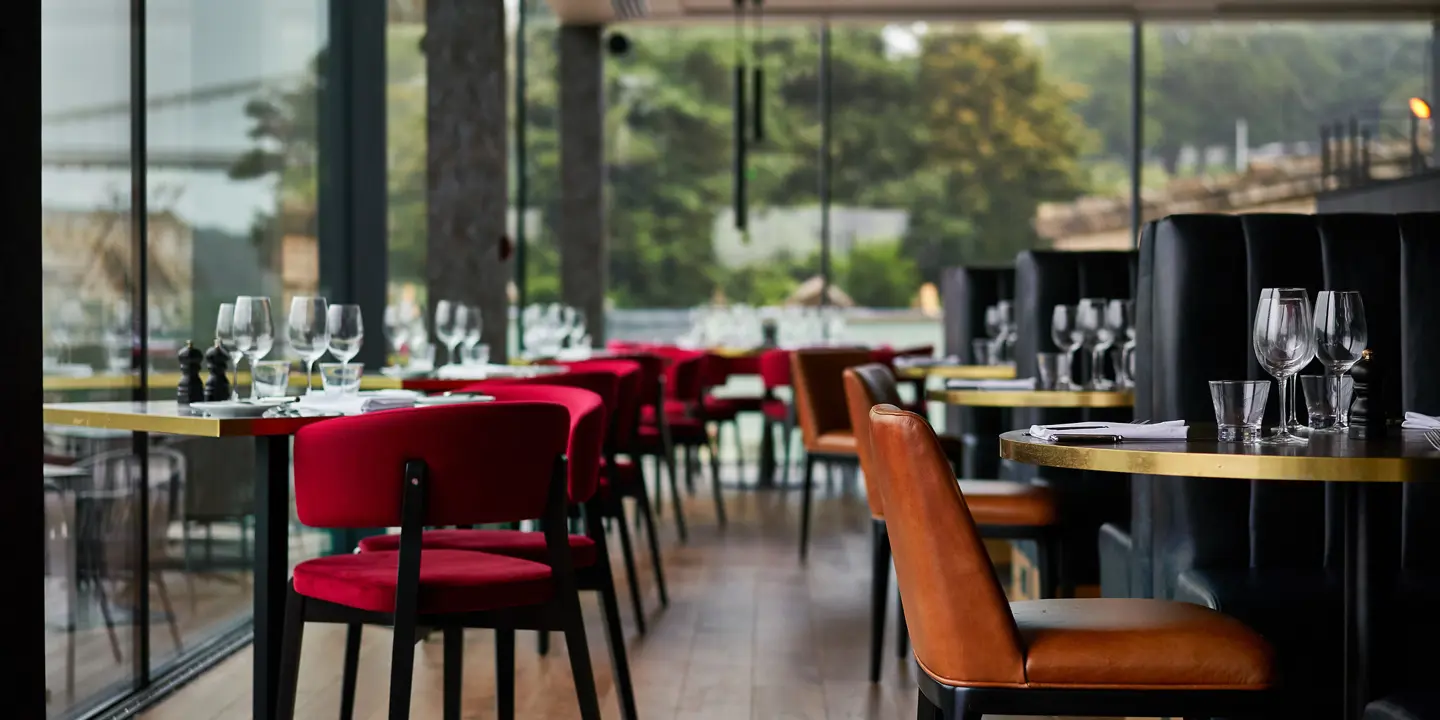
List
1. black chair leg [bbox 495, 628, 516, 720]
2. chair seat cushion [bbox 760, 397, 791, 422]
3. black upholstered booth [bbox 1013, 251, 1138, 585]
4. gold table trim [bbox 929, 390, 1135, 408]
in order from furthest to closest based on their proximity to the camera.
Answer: chair seat cushion [bbox 760, 397, 791, 422] → black upholstered booth [bbox 1013, 251, 1138, 585] → gold table trim [bbox 929, 390, 1135, 408] → black chair leg [bbox 495, 628, 516, 720]

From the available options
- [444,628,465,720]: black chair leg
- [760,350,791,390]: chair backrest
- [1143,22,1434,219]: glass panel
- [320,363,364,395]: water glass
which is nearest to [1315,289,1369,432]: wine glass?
[444,628,465,720]: black chair leg

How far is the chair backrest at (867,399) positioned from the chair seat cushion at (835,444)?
1.65 metres

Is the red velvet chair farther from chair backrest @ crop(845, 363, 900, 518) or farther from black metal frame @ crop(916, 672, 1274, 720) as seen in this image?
chair backrest @ crop(845, 363, 900, 518)

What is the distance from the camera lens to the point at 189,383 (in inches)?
125

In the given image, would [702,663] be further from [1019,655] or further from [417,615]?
[1019,655]

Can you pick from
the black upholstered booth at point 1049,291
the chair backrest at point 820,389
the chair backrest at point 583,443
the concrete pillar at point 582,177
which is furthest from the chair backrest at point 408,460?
the concrete pillar at point 582,177

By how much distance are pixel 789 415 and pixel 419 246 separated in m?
2.56

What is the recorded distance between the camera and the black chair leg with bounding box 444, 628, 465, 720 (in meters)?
2.95

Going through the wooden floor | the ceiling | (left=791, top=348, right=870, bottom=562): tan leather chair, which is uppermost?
the ceiling

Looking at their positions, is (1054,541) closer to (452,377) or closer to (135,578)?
(452,377)

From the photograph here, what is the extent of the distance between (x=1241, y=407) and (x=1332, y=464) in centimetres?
37

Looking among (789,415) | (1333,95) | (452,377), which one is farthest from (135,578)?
(1333,95)

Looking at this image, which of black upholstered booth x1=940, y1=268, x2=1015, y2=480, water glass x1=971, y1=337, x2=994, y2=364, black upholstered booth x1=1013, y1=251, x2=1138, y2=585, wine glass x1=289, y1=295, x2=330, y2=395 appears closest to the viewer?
wine glass x1=289, y1=295, x2=330, y2=395

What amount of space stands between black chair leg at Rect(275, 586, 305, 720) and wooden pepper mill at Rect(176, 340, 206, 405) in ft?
2.54
